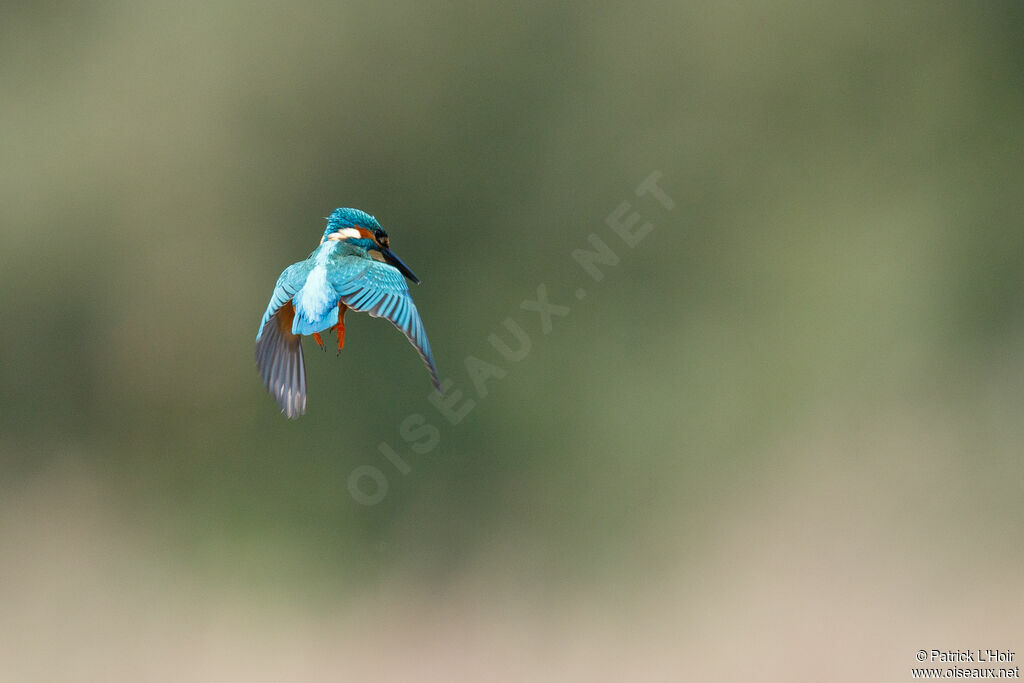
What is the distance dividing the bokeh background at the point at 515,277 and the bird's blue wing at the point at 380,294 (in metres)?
5.22

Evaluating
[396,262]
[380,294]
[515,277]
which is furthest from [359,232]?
[515,277]

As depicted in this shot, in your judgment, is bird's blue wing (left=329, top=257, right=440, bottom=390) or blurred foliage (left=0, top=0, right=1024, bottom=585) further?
blurred foliage (left=0, top=0, right=1024, bottom=585)

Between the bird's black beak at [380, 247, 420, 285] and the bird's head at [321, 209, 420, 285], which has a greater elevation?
the bird's head at [321, 209, 420, 285]

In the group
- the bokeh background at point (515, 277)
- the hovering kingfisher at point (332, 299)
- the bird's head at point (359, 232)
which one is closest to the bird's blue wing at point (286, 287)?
the hovering kingfisher at point (332, 299)

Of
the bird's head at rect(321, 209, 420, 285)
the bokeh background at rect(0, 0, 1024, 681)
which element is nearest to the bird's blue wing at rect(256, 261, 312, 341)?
the bird's head at rect(321, 209, 420, 285)

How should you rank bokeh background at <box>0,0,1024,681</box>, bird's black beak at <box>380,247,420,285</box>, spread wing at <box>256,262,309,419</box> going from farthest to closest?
bokeh background at <box>0,0,1024,681</box>, bird's black beak at <box>380,247,420,285</box>, spread wing at <box>256,262,309,419</box>

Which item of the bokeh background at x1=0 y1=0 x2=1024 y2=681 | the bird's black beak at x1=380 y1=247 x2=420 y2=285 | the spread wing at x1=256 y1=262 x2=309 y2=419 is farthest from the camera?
the bokeh background at x1=0 y1=0 x2=1024 y2=681

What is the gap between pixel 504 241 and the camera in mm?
8266

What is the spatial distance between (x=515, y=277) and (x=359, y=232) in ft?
21.7

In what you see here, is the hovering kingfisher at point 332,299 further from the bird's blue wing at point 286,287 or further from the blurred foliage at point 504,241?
the blurred foliage at point 504,241

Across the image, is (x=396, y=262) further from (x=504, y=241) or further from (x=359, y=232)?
(x=504, y=241)

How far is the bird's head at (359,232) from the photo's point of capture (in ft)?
5.24

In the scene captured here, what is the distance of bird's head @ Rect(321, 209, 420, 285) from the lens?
5.24ft

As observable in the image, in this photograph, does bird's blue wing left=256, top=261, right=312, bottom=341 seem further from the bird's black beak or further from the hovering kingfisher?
the bird's black beak
